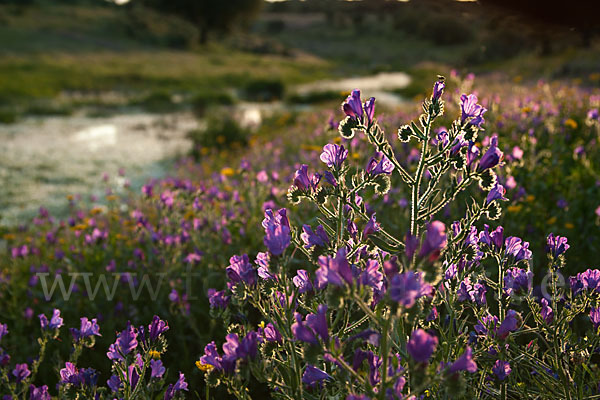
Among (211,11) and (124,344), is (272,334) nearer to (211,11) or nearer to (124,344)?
(124,344)

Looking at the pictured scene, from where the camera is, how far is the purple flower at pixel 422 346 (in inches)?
39.0

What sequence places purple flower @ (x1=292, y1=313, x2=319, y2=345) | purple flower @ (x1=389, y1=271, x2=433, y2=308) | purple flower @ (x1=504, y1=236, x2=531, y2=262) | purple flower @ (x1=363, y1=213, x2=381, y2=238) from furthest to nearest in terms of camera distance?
1. purple flower @ (x1=504, y1=236, x2=531, y2=262)
2. purple flower @ (x1=363, y1=213, x2=381, y2=238)
3. purple flower @ (x1=292, y1=313, x2=319, y2=345)
4. purple flower @ (x1=389, y1=271, x2=433, y2=308)

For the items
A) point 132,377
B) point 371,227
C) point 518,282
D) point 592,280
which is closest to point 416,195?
point 371,227

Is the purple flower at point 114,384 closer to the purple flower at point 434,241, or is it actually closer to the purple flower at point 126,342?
the purple flower at point 126,342

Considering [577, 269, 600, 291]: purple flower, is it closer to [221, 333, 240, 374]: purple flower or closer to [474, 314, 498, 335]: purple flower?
[474, 314, 498, 335]: purple flower

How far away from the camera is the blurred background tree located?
4800 cm

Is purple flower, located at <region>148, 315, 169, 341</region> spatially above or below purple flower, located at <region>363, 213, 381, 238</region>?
below

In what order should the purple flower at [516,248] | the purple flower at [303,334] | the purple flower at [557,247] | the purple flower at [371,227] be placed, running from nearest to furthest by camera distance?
the purple flower at [303,334], the purple flower at [371,227], the purple flower at [516,248], the purple flower at [557,247]

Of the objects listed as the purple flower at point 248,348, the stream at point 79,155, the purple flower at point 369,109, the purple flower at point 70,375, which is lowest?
the stream at point 79,155

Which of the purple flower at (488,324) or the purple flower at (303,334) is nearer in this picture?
the purple flower at (303,334)

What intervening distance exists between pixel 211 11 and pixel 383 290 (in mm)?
52092

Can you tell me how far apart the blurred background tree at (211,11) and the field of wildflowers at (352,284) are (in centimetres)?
4622

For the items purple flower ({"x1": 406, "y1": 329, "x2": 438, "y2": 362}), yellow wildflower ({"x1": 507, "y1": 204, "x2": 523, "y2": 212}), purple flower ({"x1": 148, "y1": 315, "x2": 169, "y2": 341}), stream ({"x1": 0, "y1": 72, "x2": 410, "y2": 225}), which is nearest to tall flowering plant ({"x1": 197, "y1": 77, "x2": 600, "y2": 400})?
purple flower ({"x1": 406, "y1": 329, "x2": 438, "y2": 362})

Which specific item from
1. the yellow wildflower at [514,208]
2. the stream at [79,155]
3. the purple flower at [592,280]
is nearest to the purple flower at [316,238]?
the purple flower at [592,280]
